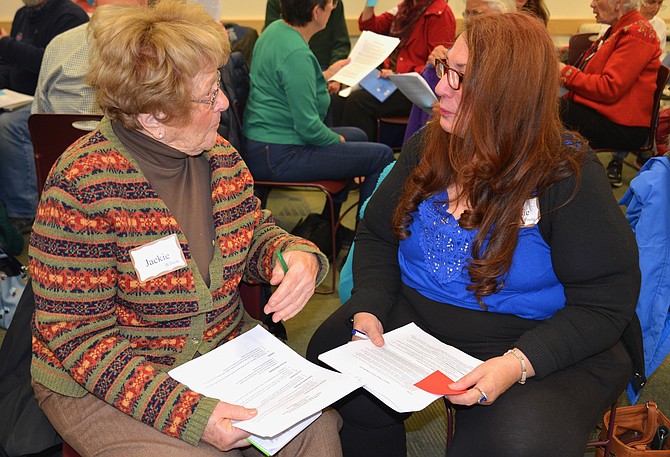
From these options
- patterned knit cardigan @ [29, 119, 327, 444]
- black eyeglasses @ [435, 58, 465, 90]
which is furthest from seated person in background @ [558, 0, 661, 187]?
patterned knit cardigan @ [29, 119, 327, 444]

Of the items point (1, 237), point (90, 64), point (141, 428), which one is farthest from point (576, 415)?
point (1, 237)

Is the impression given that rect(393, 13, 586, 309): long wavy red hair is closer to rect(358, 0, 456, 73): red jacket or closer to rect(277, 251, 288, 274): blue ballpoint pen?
rect(277, 251, 288, 274): blue ballpoint pen

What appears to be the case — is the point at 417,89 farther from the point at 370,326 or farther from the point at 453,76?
the point at 370,326

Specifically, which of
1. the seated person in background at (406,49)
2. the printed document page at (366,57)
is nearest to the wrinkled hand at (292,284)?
the printed document page at (366,57)

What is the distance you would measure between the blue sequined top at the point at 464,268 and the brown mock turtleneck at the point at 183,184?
1.83 ft

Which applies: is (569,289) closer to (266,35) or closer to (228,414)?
(228,414)

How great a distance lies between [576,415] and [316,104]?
213cm

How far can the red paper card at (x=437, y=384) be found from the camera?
140cm

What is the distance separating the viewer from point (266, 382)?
139 cm

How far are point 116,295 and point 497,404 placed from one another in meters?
0.88

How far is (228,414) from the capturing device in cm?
128

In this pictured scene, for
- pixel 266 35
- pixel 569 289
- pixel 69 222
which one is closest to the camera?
pixel 69 222

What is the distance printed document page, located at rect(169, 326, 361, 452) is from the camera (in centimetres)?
127

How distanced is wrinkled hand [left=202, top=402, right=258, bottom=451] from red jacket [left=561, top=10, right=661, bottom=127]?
3.32 metres
